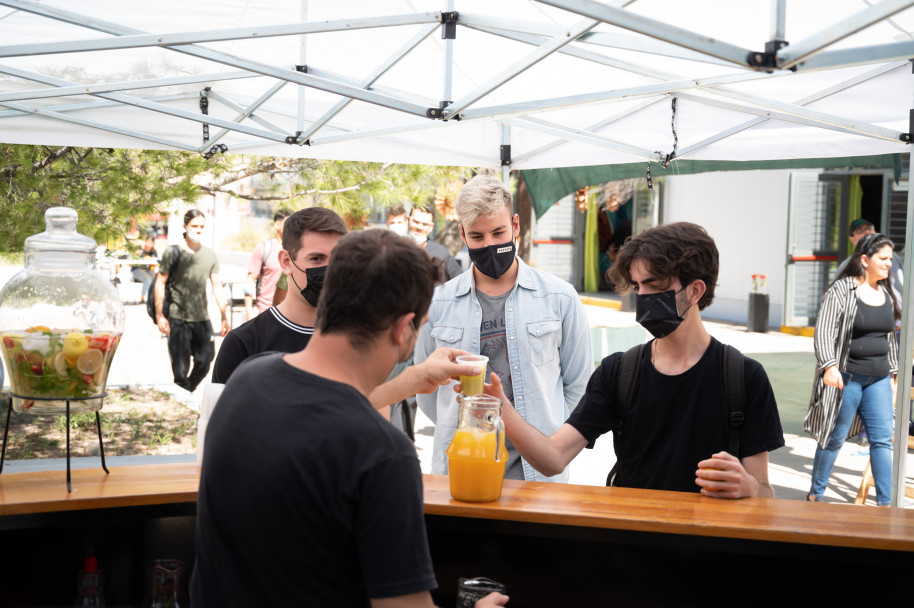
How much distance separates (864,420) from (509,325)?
Answer: 158 inches

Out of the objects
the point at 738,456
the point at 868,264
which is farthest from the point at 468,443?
the point at 868,264

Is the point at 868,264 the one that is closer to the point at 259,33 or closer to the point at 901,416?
the point at 901,416

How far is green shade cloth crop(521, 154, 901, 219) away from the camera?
5.85m

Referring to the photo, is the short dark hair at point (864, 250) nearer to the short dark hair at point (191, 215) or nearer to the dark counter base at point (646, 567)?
the dark counter base at point (646, 567)

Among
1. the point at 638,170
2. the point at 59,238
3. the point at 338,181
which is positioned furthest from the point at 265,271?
the point at 59,238

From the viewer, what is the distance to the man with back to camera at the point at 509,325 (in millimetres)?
3361

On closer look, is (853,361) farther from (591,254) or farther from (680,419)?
(591,254)

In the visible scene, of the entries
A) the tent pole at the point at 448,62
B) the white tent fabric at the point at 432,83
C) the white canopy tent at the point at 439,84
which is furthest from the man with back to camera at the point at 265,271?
the tent pole at the point at 448,62

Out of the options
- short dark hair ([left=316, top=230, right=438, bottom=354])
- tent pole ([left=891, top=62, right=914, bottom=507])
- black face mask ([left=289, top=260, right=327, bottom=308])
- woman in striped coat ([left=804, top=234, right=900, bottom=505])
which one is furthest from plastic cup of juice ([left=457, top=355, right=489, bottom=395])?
woman in striped coat ([left=804, top=234, right=900, bottom=505])

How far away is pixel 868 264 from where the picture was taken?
6.32m

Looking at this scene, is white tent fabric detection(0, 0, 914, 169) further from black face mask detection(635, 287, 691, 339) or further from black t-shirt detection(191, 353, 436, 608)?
black t-shirt detection(191, 353, 436, 608)

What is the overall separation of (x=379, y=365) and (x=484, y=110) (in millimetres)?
3174

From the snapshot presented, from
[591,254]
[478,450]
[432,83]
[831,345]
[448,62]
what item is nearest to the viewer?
[478,450]

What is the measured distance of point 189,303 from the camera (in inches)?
324
